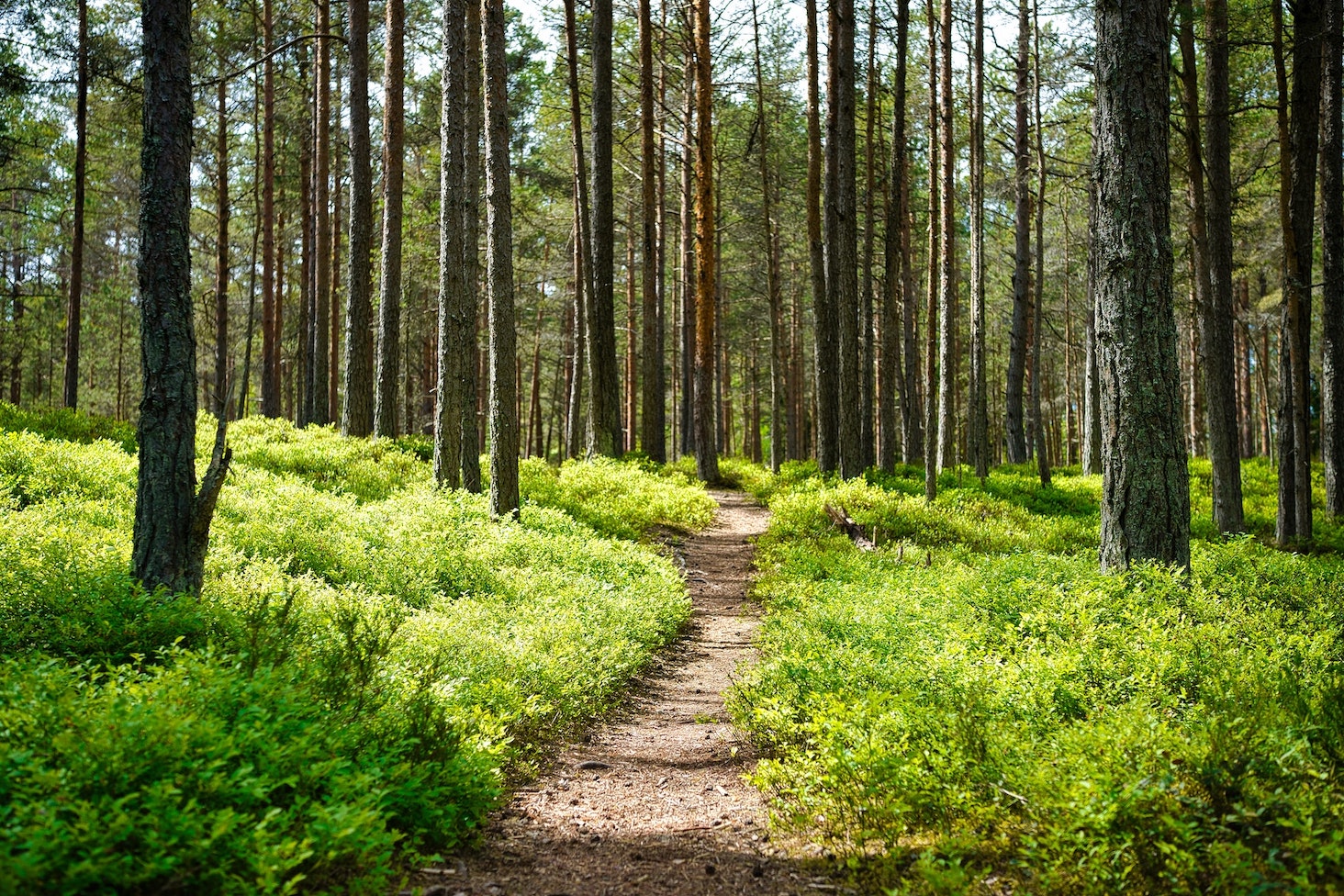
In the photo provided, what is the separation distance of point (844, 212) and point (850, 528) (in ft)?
24.3

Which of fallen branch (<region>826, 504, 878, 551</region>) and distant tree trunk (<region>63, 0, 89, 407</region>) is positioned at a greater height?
distant tree trunk (<region>63, 0, 89, 407</region>)

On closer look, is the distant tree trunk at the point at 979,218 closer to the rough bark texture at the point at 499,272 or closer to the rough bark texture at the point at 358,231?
the rough bark texture at the point at 499,272

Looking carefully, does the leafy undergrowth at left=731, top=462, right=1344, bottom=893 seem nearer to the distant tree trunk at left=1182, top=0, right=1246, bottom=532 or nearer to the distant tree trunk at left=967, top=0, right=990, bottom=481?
the distant tree trunk at left=1182, top=0, right=1246, bottom=532

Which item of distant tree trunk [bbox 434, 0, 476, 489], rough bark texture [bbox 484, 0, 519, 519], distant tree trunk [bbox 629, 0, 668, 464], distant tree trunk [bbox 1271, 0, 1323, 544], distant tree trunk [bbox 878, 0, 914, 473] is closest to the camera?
rough bark texture [bbox 484, 0, 519, 519]

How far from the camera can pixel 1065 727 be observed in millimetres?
4105

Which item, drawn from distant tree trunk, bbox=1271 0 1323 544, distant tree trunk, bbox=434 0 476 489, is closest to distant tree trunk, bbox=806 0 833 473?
distant tree trunk, bbox=1271 0 1323 544

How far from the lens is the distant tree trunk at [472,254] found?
37.4ft

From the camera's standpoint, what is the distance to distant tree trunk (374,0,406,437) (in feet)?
50.0

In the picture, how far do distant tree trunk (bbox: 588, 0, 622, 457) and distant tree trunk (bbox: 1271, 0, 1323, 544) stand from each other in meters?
11.6

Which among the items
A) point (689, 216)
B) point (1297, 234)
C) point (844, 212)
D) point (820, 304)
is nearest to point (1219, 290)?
point (1297, 234)

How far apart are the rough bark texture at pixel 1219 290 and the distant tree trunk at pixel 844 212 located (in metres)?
6.04

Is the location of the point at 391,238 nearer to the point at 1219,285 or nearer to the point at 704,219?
the point at 704,219

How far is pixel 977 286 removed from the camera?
16.4 m

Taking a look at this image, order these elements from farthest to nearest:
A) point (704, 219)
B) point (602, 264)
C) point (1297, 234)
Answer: point (704, 219) < point (602, 264) < point (1297, 234)
